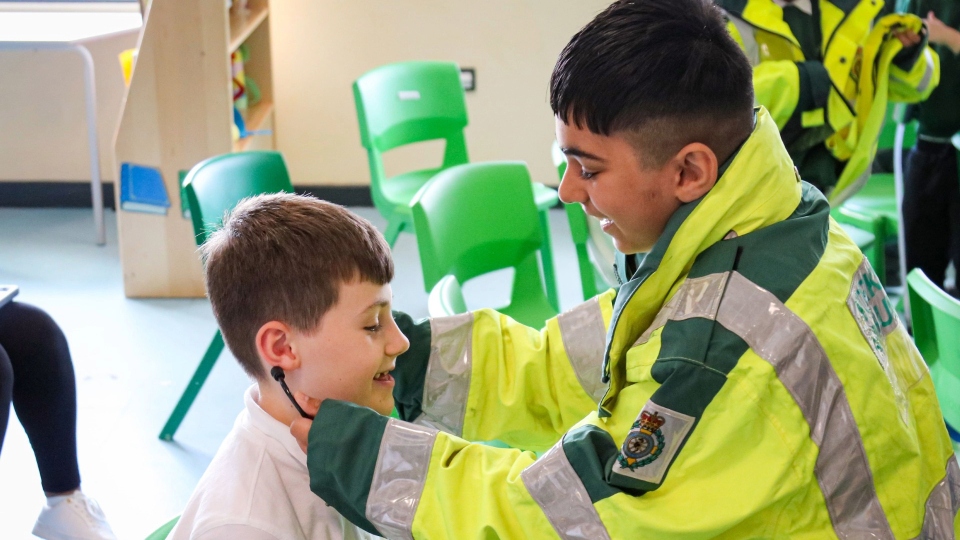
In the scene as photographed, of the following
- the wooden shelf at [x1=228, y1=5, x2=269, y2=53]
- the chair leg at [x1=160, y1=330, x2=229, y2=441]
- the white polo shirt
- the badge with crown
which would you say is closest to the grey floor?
the chair leg at [x1=160, y1=330, x2=229, y2=441]

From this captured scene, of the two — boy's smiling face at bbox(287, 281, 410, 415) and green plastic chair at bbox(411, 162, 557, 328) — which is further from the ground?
boy's smiling face at bbox(287, 281, 410, 415)

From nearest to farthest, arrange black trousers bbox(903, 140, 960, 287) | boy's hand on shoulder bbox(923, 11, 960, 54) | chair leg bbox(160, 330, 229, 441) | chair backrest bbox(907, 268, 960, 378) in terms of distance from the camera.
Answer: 1. chair backrest bbox(907, 268, 960, 378)
2. chair leg bbox(160, 330, 229, 441)
3. boy's hand on shoulder bbox(923, 11, 960, 54)
4. black trousers bbox(903, 140, 960, 287)

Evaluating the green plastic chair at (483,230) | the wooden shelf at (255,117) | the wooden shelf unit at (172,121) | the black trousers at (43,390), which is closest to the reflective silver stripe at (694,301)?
the green plastic chair at (483,230)

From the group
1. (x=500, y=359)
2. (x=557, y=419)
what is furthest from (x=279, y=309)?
(x=557, y=419)

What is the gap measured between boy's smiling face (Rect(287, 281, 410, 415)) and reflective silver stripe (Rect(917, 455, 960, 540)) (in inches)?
25.3

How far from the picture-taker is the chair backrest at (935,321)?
154cm

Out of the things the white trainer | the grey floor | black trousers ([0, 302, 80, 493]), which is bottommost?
the grey floor

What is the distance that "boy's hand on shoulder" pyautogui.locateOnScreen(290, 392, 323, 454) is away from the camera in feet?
3.50

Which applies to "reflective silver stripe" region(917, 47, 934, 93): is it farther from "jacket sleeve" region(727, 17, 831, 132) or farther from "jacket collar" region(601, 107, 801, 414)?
"jacket collar" region(601, 107, 801, 414)

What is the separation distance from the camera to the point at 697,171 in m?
1.08

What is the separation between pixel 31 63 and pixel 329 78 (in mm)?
1339

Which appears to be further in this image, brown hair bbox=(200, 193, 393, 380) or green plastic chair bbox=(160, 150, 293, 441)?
green plastic chair bbox=(160, 150, 293, 441)

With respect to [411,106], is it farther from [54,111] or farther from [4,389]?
[54,111]

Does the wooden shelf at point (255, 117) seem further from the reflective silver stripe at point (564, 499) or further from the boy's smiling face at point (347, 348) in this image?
the reflective silver stripe at point (564, 499)
